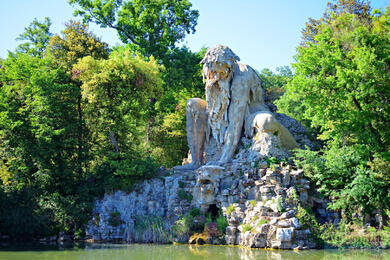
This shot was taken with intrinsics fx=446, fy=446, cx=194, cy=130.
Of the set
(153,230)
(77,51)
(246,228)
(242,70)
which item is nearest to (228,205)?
(246,228)

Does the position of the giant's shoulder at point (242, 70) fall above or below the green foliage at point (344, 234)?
above

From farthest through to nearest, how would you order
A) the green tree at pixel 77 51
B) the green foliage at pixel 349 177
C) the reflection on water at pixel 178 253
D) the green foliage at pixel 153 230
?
the green tree at pixel 77 51 < the green foliage at pixel 153 230 < the green foliage at pixel 349 177 < the reflection on water at pixel 178 253

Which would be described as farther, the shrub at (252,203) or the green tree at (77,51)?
the green tree at (77,51)

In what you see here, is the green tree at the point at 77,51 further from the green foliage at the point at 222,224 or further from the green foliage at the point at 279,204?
the green foliage at the point at 279,204

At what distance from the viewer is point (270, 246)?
45.6 ft

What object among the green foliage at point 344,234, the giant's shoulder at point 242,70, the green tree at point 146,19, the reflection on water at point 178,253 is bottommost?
the reflection on water at point 178,253

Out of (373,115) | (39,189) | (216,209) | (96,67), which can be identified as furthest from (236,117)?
(39,189)

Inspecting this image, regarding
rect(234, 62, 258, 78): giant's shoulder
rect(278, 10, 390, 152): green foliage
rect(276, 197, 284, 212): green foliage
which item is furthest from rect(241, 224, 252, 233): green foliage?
rect(234, 62, 258, 78): giant's shoulder

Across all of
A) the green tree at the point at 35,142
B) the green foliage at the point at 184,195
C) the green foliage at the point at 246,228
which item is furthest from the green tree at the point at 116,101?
the green foliage at the point at 246,228

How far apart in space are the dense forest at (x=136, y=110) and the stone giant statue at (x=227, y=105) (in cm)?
181

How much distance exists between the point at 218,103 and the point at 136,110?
445cm

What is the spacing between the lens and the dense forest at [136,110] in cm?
1421

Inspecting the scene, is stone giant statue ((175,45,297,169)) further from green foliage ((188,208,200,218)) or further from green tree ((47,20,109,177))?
green tree ((47,20,109,177))

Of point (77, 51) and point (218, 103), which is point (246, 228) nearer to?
point (218, 103)
